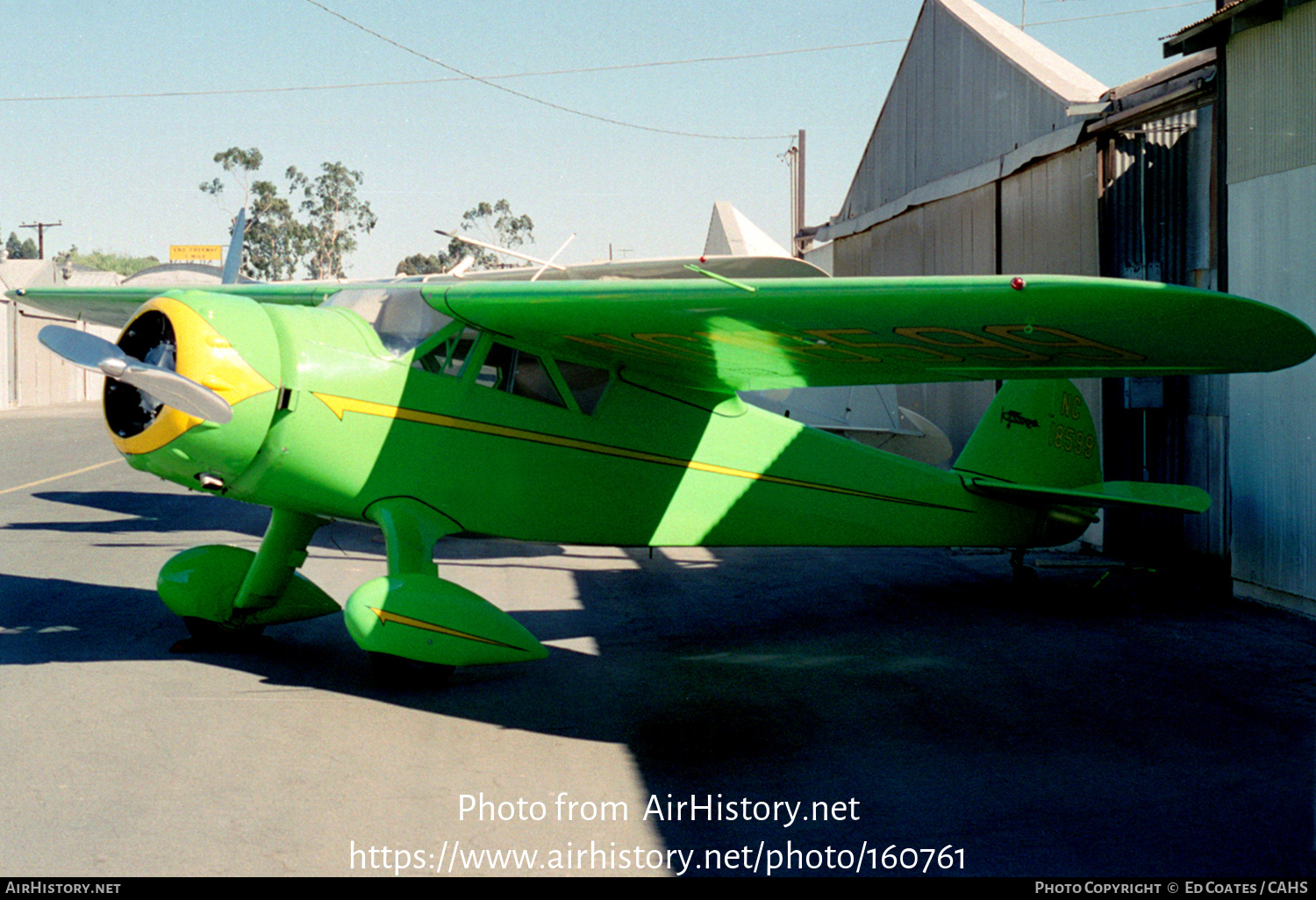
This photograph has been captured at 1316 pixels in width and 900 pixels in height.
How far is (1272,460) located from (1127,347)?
425 centimetres

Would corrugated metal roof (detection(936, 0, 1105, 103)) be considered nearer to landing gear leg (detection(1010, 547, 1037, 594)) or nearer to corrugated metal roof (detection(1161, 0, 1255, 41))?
corrugated metal roof (detection(1161, 0, 1255, 41))

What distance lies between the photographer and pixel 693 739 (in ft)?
15.9

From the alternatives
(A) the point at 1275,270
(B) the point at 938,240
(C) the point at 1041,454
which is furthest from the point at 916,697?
(B) the point at 938,240

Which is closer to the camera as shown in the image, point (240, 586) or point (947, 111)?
point (240, 586)

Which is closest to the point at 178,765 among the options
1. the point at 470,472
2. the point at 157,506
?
the point at 470,472

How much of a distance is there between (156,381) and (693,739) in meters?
2.99

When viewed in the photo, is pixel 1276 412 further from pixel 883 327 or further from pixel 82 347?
pixel 82 347

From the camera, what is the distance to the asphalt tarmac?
367cm

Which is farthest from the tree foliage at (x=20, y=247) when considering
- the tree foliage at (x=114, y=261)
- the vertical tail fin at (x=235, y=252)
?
the vertical tail fin at (x=235, y=252)

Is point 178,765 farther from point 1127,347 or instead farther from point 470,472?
point 1127,347

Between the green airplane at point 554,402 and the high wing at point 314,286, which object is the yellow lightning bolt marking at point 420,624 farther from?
the high wing at point 314,286

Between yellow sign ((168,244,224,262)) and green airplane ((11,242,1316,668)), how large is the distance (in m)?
105

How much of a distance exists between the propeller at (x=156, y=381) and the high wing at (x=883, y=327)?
52.2 inches

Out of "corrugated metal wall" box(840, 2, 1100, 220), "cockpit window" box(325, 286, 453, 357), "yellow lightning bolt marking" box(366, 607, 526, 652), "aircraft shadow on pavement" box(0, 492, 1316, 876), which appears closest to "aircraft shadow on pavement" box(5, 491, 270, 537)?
"aircraft shadow on pavement" box(0, 492, 1316, 876)
